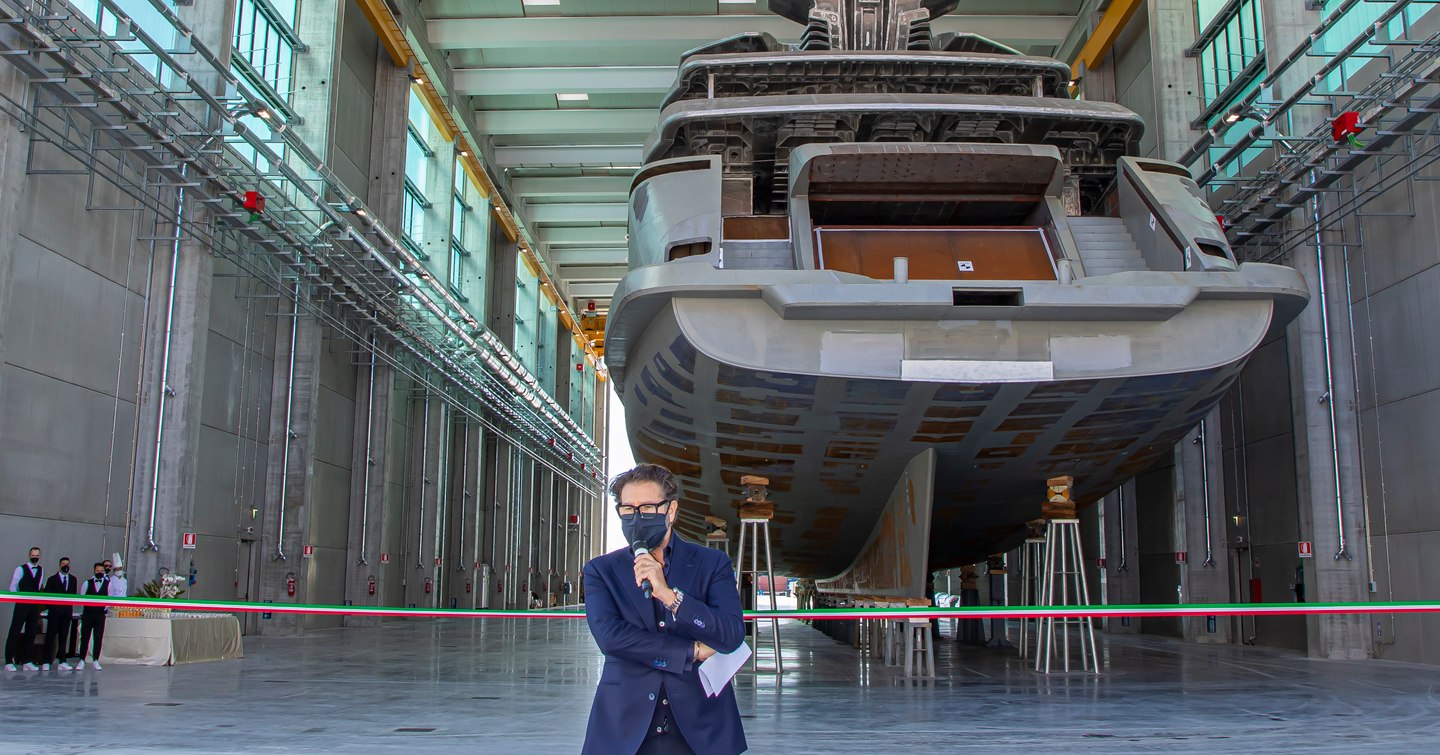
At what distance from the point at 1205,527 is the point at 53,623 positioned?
18102 millimetres

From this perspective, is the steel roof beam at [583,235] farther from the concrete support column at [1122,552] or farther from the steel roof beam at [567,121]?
the concrete support column at [1122,552]

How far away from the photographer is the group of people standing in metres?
11.2

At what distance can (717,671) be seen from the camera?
288cm

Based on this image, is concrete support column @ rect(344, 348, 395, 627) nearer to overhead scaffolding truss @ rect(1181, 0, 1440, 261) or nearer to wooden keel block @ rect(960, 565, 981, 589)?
wooden keel block @ rect(960, 565, 981, 589)

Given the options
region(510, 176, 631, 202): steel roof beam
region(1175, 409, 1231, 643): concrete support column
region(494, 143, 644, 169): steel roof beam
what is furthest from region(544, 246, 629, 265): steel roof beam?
region(1175, 409, 1231, 643): concrete support column

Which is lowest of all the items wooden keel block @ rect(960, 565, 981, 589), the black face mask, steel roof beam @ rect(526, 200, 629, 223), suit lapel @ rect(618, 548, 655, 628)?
wooden keel block @ rect(960, 565, 981, 589)

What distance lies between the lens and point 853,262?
1000 centimetres

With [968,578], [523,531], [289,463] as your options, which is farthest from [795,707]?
[523,531]

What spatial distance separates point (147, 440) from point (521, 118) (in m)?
21.1

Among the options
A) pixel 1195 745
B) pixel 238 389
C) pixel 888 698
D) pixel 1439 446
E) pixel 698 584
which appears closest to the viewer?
pixel 698 584

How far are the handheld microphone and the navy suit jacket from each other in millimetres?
102

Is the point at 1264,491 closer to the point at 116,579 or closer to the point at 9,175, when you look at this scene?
the point at 116,579

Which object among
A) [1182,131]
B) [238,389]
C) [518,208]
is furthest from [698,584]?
[518,208]

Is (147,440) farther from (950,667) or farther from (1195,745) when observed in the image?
(1195,745)
